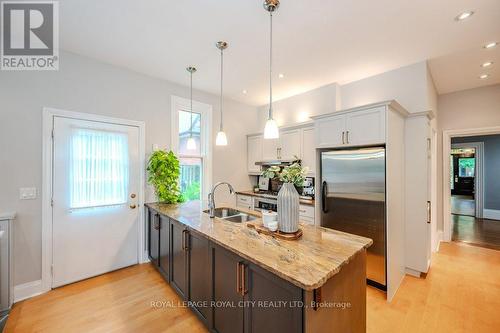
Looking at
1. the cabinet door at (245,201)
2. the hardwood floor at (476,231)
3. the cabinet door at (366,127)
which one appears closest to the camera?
the cabinet door at (366,127)

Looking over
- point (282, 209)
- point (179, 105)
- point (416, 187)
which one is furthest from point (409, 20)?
point (179, 105)

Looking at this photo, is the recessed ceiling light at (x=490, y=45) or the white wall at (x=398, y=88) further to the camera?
the white wall at (x=398, y=88)

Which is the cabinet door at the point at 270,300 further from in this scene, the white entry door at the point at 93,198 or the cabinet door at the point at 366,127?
the white entry door at the point at 93,198

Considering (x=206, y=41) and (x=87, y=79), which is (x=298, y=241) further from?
(x=87, y=79)

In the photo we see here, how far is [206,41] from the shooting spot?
2432 mm

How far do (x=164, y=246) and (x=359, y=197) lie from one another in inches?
99.4

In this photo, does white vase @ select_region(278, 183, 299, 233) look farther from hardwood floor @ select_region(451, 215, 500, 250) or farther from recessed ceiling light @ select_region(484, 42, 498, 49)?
hardwood floor @ select_region(451, 215, 500, 250)

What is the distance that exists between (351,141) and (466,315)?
2.10m

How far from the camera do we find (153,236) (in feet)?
9.98

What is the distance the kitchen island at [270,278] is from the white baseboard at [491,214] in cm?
698

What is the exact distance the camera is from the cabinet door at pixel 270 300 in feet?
3.76

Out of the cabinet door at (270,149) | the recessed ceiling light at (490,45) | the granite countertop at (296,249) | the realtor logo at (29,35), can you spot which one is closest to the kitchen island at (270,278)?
the granite countertop at (296,249)

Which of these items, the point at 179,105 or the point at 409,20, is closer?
the point at 409,20

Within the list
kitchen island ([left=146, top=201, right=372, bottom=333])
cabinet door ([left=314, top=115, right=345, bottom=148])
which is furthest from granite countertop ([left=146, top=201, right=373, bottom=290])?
cabinet door ([left=314, top=115, right=345, bottom=148])
